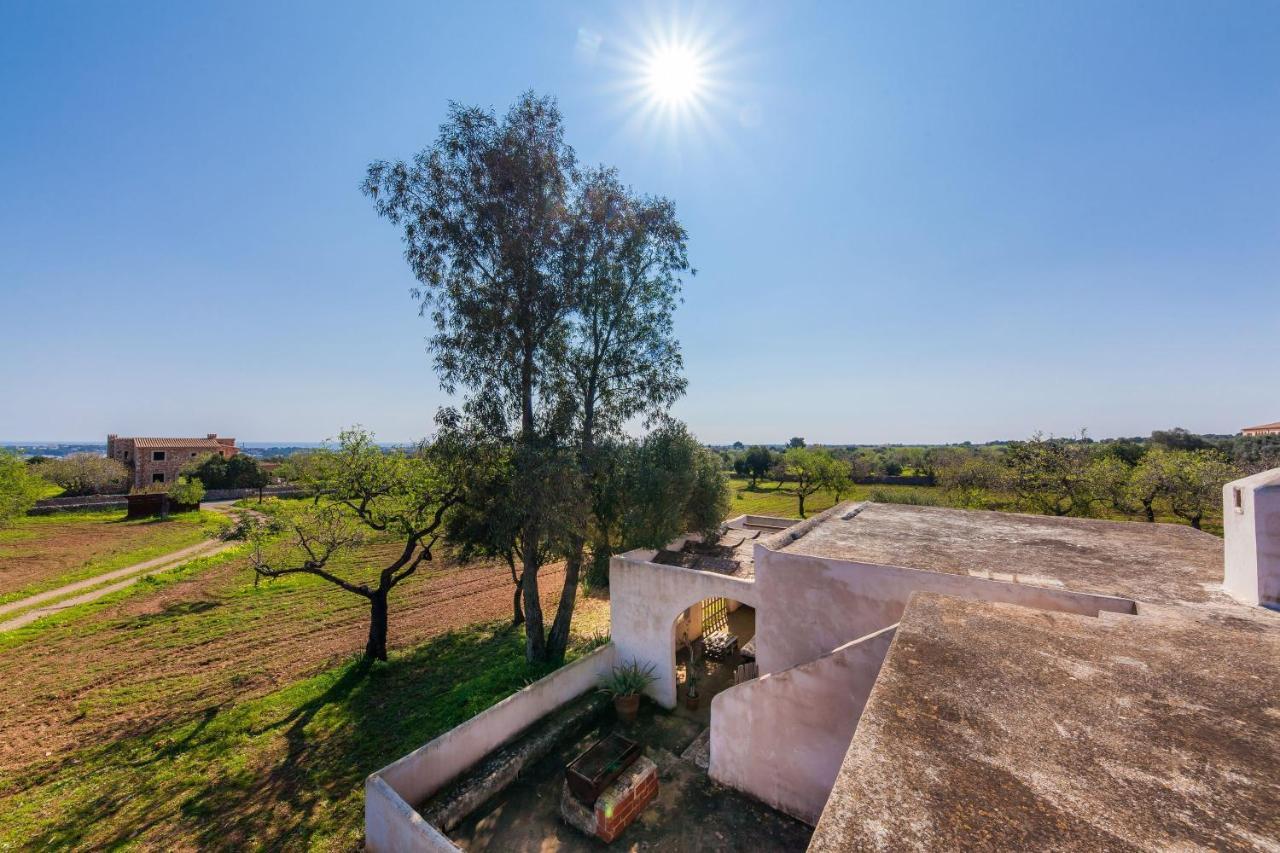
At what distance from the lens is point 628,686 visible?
32.9 ft

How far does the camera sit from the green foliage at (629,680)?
394 inches

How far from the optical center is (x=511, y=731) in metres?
9.00

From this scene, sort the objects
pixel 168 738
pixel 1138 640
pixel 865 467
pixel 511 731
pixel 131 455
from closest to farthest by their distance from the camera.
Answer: pixel 1138 640
pixel 511 731
pixel 168 738
pixel 131 455
pixel 865 467

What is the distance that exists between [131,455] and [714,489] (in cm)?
7230

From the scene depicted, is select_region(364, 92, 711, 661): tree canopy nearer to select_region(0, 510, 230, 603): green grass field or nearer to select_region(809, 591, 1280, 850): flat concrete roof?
select_region(809, 591, 1280, 850): flat concrete roof

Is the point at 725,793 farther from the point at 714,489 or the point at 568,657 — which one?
the point at 714,489

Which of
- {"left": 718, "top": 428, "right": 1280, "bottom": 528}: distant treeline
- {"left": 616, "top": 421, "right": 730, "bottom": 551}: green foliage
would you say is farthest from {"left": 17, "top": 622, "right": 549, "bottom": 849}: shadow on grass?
{"left": 718, "top": 428, "right": 1280, "bottom": 528}: distant treeline

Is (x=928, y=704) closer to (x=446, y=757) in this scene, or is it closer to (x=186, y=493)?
(x=446, y=757)

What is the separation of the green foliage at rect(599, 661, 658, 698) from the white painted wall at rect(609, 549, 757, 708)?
112 millimetres

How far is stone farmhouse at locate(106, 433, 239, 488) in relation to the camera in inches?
1983

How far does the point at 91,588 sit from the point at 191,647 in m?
11.7

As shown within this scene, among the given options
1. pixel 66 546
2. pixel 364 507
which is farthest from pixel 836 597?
pixel 66 546

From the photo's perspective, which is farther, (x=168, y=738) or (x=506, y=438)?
(x=506, y=438)

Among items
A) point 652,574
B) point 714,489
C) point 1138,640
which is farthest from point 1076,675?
point 714,489
